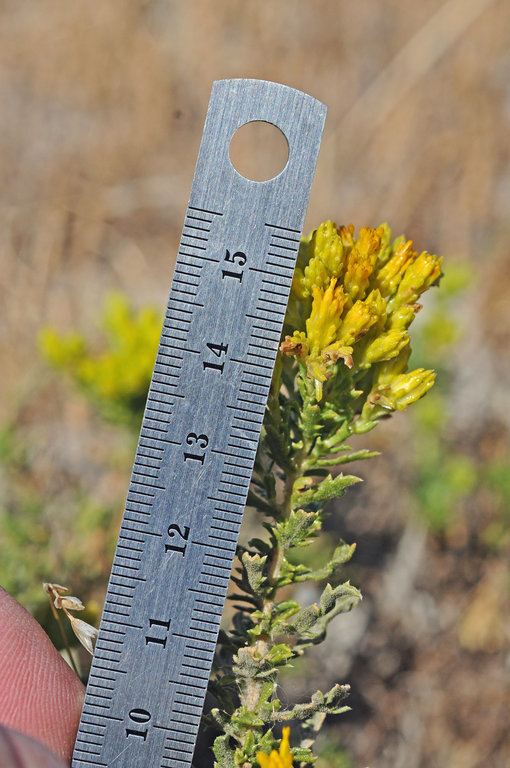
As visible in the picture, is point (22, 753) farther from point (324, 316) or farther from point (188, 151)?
point (188, 151)

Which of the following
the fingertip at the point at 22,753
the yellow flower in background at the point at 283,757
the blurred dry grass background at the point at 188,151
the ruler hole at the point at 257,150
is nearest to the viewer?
the fingertip at the point at 22,753

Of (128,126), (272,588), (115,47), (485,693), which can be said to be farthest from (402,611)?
(115,47)

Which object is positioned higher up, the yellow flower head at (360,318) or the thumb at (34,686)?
the yellow flower head at (360,318)

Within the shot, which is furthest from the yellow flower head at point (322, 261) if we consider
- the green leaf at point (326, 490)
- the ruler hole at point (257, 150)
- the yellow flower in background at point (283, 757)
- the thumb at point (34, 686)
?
the ruler hole at point (257, 150)

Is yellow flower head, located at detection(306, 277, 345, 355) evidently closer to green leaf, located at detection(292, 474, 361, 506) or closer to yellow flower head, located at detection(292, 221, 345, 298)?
yellow flower head, located at detection(292, 221, 345, 298)

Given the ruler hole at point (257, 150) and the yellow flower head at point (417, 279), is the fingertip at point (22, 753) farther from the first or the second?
the ruler hole at point (257, 150)

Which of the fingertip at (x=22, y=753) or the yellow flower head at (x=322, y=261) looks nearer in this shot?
the fingertip at (x=22, y=753)

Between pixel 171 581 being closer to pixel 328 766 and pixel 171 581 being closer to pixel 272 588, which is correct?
pixel 272 588
